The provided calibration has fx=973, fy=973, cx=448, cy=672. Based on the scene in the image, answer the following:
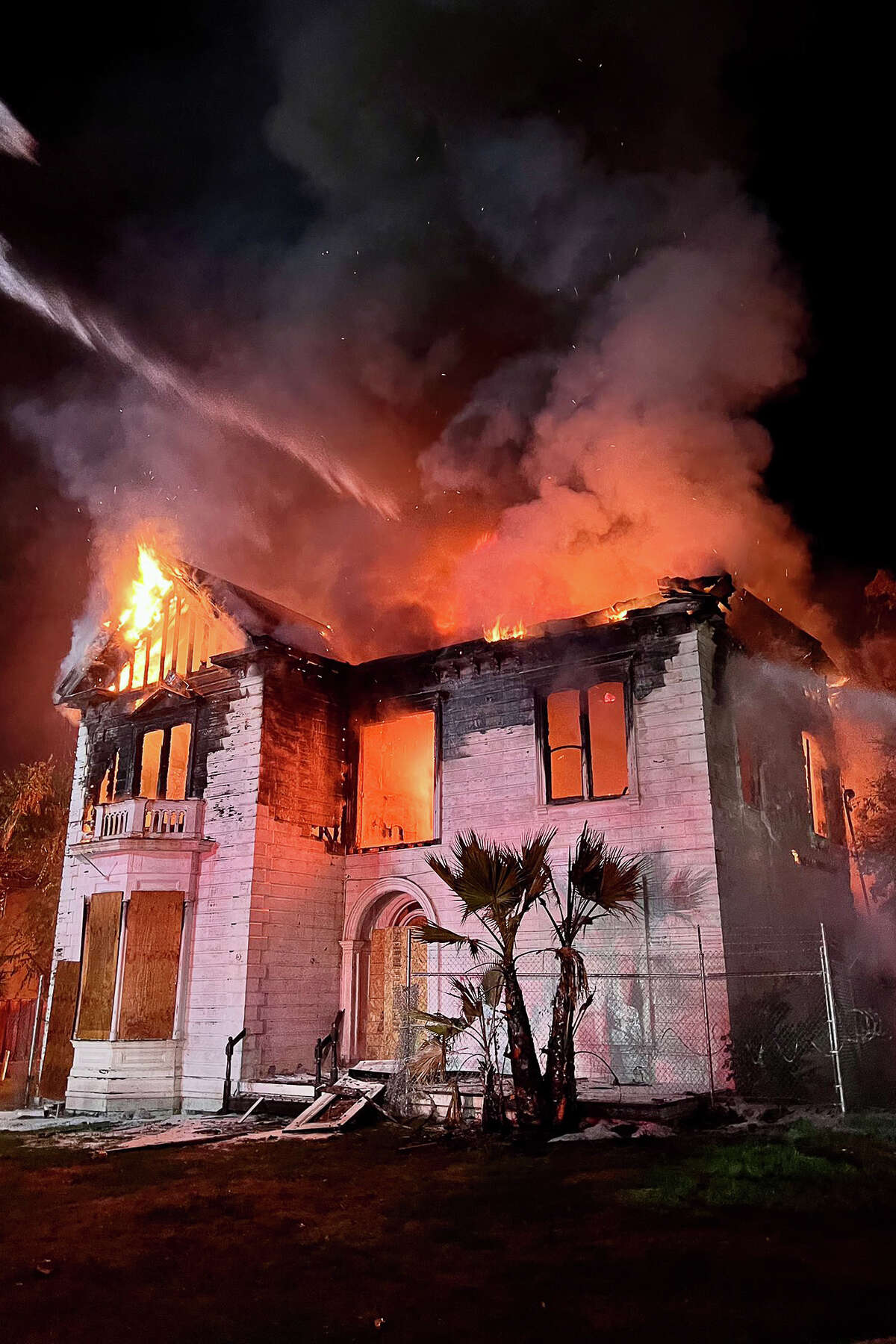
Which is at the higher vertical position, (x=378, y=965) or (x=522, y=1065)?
(x=378, y=965)

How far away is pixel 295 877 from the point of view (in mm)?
19812

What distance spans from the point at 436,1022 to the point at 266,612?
11.2 meters

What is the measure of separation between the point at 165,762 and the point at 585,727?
9750 millimetres

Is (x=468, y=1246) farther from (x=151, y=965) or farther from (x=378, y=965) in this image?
(x=151, y=965)

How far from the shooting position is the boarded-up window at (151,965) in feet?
62.2

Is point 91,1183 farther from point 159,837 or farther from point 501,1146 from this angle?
point 159,837

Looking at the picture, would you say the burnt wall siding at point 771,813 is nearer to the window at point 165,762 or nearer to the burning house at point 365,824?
the burning house at point 365,824

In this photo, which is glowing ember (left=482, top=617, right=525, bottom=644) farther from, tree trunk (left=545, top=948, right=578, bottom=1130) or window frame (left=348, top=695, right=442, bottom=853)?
tree trunk (left=545, top=948, right=578, bottom=1130)

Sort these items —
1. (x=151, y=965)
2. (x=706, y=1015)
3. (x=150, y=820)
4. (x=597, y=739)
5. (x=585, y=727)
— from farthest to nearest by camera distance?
(x=597, y=739) → (x=150, y=820) → (x=151, y=965) → (x=585, y=727) → (x=706, y=1015)

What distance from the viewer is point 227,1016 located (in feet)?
60.7

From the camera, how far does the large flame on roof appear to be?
907 inches

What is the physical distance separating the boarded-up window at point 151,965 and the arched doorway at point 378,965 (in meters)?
3.46

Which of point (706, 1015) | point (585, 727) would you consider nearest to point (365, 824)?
point (585, 727)

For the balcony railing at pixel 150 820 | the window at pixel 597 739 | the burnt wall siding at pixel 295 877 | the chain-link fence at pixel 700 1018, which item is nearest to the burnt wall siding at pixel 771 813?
the chain-link fence at pixel 700 1018
